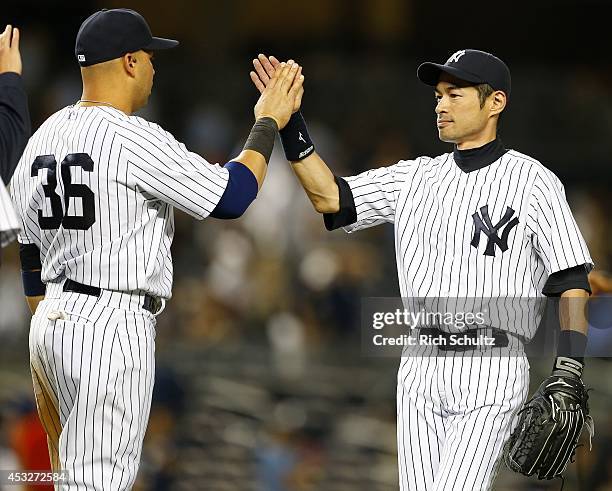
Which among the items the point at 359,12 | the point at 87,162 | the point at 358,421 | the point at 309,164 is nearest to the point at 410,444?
the point at 309,164

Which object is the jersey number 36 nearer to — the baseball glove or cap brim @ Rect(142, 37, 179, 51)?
cap brim @ Rect(142, 37, 179, 51)

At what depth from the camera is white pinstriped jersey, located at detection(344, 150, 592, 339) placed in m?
3.49

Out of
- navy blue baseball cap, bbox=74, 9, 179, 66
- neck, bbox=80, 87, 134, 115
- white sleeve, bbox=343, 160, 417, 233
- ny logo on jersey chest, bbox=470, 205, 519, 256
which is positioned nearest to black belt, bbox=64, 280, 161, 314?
neck, bbox=80, 87, 134, 115

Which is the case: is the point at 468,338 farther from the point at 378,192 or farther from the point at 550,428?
the point at 378,192

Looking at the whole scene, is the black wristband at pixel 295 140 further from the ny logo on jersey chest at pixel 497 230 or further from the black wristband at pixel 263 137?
the ny logo on jersey chest at pixel 497 230

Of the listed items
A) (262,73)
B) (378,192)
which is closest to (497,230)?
(378,192)

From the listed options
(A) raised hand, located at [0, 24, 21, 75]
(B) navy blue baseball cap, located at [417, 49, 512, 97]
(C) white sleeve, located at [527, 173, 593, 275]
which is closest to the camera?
(A) raised hand, located at [0, 24, 21, 75]

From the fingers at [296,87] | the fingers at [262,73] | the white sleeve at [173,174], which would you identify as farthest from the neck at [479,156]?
the white sleeve at [173,174]

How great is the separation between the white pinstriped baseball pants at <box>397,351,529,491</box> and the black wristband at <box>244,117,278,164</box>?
0.75 metres

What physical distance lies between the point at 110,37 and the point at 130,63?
3.5 inches

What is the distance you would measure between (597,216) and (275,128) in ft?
18.1

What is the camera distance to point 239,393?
7.86 meters

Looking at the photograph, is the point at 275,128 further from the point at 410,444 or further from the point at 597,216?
the point at 597,216

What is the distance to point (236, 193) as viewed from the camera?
3365 mm
